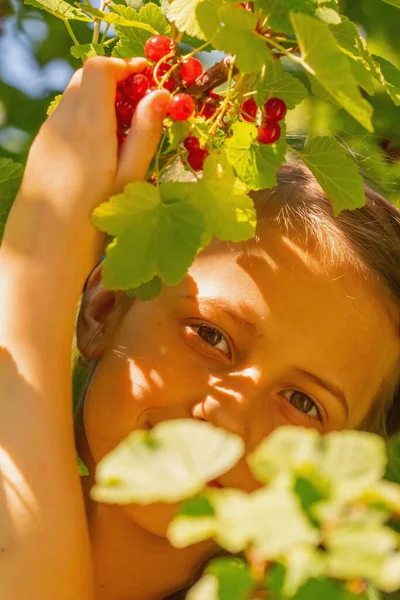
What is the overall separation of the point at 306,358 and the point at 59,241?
0.50 metres

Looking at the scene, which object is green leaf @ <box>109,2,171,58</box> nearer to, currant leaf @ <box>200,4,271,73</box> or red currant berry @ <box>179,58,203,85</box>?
red currant berry @ <box>179,58,203,85</box>

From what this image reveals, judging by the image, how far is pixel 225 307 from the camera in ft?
4.59

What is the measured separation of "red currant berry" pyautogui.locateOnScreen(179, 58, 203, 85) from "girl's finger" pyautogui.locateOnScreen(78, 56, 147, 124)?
80mm

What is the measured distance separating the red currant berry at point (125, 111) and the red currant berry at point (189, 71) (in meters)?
0.07

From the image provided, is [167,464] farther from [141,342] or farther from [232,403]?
[141,342]

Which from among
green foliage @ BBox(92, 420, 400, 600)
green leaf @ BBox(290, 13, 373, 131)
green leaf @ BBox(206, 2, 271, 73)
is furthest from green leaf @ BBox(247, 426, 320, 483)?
green leaf @ BBox(206, 2, 271, 73)

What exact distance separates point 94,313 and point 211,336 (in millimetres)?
300

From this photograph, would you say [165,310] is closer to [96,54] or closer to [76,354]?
[96,54]

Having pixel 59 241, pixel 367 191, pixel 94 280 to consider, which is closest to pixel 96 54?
pixel 59 241

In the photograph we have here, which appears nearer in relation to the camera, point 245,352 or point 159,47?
point 159,47

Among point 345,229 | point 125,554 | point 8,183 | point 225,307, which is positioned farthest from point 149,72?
point 125,554

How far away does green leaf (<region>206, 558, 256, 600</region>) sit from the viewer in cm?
38

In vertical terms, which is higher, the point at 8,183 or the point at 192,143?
the point at 192,143

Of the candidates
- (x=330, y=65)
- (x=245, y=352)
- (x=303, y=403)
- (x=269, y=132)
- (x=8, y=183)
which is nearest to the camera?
(x=330, y=65)
